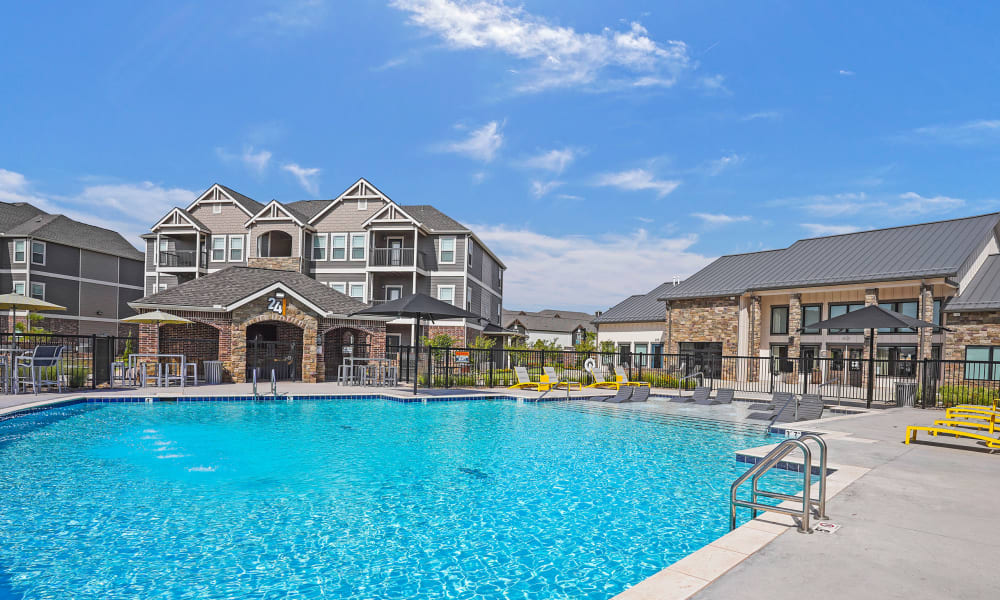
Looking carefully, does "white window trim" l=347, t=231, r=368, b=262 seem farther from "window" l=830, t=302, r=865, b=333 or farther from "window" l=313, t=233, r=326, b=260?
"window" l=830, t=302, r=865, b=333

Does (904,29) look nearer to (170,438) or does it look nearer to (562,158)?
(562,158)

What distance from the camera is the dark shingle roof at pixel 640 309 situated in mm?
35125

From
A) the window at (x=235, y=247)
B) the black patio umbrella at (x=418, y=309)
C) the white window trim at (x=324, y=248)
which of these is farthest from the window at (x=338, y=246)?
the black patio umbrella at (x=418, y=309)

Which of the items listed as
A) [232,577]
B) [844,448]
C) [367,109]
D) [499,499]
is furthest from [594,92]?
[232,577]

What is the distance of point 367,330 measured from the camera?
77.2 ft

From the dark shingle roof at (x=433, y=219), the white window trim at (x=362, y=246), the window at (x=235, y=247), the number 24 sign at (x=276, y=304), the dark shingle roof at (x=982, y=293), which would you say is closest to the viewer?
the number 24 sign at (x=276, y=304)

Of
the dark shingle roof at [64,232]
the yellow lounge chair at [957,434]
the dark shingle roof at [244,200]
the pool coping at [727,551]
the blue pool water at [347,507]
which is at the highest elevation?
the dark shingle roof at [244,200]

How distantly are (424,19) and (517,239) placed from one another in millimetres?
19347

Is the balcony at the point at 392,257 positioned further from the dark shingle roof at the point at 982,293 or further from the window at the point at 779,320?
the dark shingle roof at the point at 982,293

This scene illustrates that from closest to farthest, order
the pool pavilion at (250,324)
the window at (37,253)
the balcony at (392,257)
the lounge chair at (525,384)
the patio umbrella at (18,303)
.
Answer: the patio umbrella at (18,303) → the lounge chair at (525,384) → the pool pavilion at (250,324) → the balcony at (392,257) → the window at (37,253)

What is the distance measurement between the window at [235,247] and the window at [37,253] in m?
13.1

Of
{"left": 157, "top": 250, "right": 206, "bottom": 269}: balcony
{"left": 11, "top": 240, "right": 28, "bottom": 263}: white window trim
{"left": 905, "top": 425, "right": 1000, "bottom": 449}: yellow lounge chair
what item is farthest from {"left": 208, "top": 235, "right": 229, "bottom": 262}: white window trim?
{"left": 905, "top": 425, "right": 1000, "bottom": 449}: yellow lounge chair

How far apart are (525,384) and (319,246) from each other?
20716 mm

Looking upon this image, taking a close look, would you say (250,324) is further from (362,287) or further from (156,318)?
(362,287)
